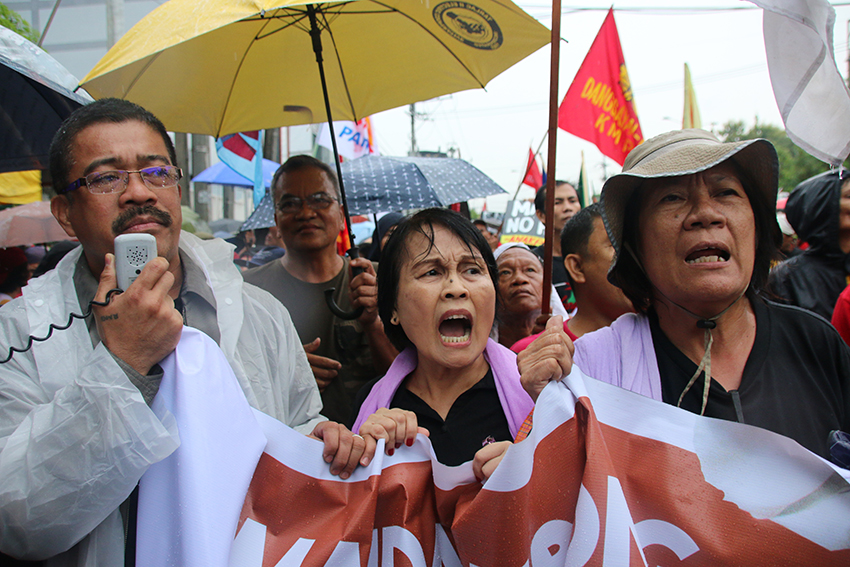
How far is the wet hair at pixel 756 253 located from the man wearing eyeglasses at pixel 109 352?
104cm

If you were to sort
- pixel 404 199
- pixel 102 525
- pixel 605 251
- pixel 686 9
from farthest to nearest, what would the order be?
pixel 686 9 < pixel 404 199 < pixel 605 251 < pixel 102 525

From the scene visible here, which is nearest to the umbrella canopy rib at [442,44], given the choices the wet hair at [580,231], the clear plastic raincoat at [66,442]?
the wet hair at [580,231]

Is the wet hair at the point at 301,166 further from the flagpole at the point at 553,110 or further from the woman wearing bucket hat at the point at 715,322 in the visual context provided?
the woman wearing bucket hat at the point at 715,322

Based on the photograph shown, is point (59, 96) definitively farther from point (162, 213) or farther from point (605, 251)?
point (605, 251)

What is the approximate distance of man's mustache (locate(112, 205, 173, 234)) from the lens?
183cm

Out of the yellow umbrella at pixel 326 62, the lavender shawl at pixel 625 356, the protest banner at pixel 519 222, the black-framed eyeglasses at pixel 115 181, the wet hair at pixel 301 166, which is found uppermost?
the yellow umbrella at pixel 326 62

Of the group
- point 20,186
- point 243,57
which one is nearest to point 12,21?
point 20,186

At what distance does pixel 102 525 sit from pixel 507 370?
4.18 ft

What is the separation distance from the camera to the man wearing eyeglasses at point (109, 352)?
1.29m

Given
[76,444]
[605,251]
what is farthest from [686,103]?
[76,444]

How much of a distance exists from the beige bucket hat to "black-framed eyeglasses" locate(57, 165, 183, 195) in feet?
4.97

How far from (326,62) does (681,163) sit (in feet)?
8.28

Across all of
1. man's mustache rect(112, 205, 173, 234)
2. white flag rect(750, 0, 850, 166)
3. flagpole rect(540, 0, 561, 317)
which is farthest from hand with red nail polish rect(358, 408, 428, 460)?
white flag rect(750, 0, 850, 166)

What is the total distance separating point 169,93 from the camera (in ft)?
10.1
